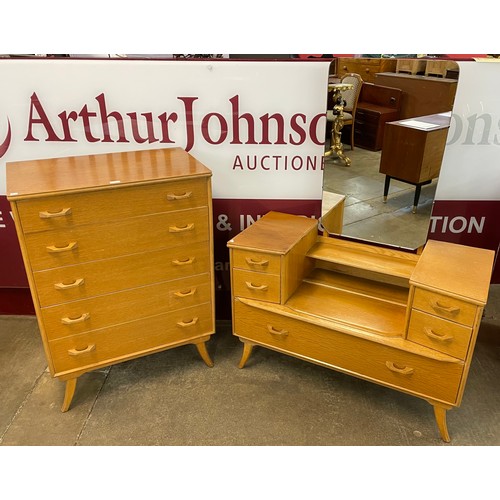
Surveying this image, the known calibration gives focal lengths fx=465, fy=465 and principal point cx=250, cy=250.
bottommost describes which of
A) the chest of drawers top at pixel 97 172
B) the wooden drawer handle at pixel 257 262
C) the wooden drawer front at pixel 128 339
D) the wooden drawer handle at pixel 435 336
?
the wooden drawer front at pixel 128 339

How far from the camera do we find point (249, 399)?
9.24ft

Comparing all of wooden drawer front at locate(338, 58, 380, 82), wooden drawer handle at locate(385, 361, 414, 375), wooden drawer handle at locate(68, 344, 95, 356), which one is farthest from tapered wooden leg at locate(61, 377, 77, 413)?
wooden drawer front at locate(338, 58, 380, 82)

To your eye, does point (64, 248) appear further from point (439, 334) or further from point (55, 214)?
point (439, 334)

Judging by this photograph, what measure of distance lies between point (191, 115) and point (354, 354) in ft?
5.82

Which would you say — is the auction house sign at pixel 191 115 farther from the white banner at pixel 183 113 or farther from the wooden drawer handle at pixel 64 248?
the wooden drawer handle at pixel 64 248

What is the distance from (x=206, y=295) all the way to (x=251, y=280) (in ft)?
1.01

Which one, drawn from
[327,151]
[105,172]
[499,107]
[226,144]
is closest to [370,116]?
[327,151]

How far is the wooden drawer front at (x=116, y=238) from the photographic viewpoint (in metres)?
2.39

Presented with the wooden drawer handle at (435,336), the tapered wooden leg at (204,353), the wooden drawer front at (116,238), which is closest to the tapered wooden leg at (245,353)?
the tapered wooden leg at (204,353)

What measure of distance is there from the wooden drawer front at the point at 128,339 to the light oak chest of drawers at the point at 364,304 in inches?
10.9

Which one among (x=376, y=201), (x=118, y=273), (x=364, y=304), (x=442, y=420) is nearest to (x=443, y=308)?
(x=364, y=304)

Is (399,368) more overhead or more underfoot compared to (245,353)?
more overhead

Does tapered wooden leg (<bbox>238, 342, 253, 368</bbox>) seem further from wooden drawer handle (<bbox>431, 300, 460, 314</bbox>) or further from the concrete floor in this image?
wooden drawer handle (<bbox>431, 300, 460, 314</bbox>)

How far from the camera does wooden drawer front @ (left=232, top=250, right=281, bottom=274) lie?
268 cm
